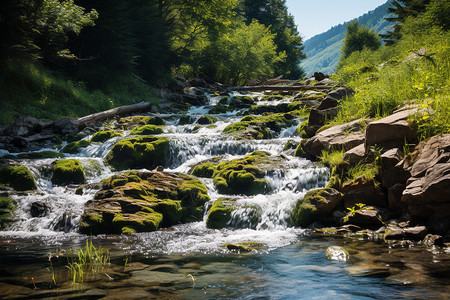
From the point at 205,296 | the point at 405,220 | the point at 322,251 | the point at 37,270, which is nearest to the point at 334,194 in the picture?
the point at 405,220

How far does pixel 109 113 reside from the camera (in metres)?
19.1

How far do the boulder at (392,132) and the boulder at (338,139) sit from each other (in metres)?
1.08

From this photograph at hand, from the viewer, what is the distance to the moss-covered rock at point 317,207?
7828mm

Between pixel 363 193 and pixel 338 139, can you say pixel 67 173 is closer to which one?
pixel 338 139

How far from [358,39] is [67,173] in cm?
5079

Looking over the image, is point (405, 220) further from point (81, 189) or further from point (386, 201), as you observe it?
point (81, 189)

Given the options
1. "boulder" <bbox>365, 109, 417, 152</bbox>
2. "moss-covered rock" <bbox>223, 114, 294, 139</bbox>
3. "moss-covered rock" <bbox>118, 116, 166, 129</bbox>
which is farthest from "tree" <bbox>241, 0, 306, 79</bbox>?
"boulder" <bbox>365, 109, 417, 152</bbox>

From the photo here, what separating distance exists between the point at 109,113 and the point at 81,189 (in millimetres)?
9617

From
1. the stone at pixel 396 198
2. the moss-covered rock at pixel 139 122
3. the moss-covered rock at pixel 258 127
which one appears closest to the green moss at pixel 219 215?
the stone at pixel 396 198

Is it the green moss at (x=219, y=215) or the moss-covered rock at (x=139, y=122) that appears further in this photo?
the moss-covered rock at (x=139, y=122)

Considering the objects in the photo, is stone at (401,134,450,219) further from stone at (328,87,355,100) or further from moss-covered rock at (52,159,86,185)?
moss-covered rock at (52,159,86,185)

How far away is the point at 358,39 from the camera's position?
5325cm

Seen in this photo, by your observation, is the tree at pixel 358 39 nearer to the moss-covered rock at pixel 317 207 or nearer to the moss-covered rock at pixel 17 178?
the moss-covered rock at pixel 317 207

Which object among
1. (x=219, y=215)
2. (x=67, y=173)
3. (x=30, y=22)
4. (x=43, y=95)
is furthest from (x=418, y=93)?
(x=43, y=95)
